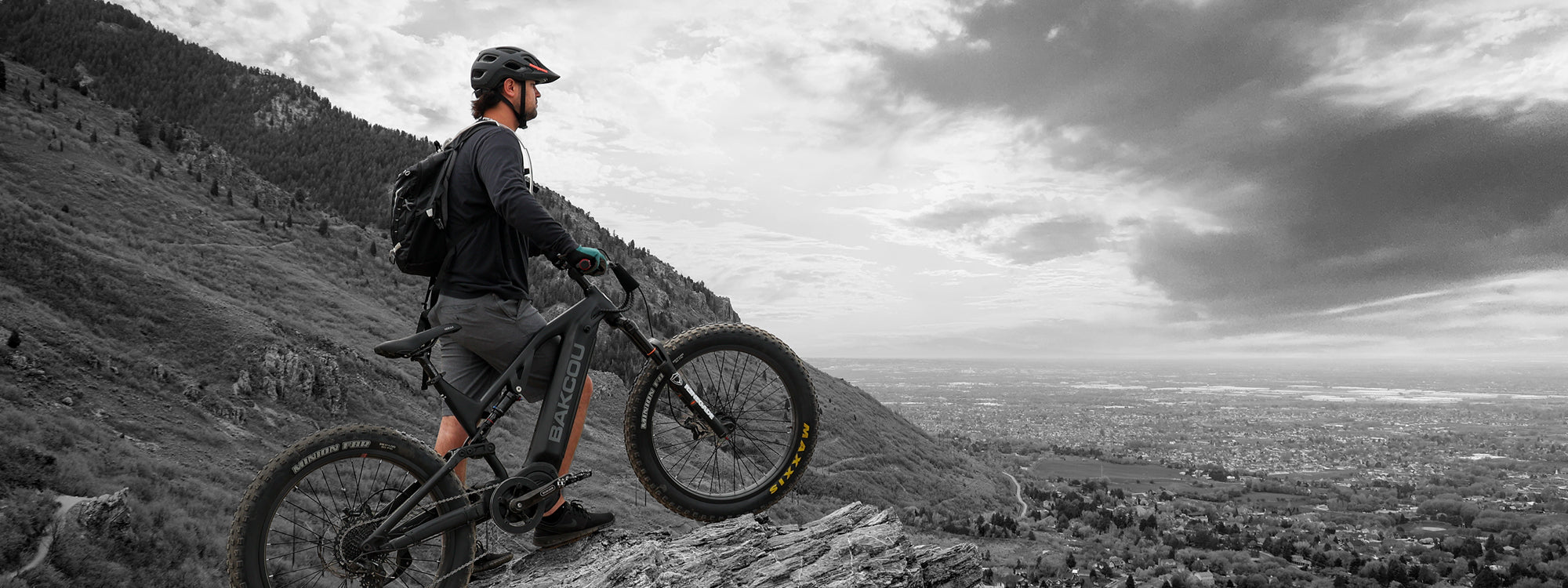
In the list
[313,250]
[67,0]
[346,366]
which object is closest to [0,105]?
[313,250]

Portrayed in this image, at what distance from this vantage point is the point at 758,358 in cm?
677

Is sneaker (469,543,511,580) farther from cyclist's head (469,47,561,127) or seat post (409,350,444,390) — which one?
cyclist's head (469,47,561,127)

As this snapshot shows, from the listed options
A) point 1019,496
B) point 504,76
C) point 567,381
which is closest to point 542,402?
point 567,381

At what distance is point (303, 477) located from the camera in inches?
221

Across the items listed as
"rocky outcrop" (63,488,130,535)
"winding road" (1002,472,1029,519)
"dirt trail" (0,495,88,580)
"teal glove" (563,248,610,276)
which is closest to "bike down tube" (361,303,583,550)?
"teal glove" (563,248,610,276)

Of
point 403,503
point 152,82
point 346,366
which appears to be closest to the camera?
point 403,503

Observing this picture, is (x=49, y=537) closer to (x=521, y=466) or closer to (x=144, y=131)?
(x=521, y=466)

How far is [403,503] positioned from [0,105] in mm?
102543

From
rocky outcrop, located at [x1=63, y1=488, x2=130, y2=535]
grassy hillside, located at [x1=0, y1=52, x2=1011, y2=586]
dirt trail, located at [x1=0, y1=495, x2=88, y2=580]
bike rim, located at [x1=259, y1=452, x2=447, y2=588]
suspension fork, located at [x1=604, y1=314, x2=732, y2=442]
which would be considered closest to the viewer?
bike rim, located at [x1=259, y1=452, x2=447, y2=588]

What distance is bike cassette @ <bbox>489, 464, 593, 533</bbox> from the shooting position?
596 cm

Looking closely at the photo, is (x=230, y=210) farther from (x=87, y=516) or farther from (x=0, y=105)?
(x=87, y=516)

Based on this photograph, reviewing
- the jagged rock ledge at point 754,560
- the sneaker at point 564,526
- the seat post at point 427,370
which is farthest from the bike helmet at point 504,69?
the jagged rock ledge at point 754,560

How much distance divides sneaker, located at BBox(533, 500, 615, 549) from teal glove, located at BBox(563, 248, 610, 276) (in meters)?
2.41

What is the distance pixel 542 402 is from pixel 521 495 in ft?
2.64
